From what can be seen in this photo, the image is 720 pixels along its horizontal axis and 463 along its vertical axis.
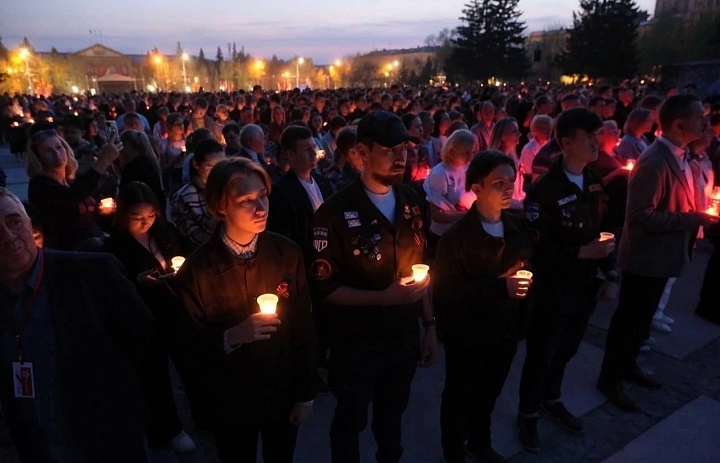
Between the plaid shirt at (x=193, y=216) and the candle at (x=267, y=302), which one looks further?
the plaid shirt at (x=193, y=216)

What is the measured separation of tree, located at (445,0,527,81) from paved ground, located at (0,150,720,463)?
5388 cm

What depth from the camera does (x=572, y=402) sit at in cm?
404

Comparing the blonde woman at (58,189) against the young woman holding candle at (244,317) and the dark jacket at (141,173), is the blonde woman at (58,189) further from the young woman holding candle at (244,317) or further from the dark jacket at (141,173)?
the young woman holding candle at (244,317)

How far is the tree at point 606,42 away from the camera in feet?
152

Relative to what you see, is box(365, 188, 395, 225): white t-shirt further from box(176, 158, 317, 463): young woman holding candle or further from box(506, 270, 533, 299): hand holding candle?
box(506, 270, 533, 299): hand holding candle

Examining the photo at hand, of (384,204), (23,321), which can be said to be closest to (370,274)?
(384,204)

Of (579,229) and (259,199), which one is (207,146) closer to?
(259,199)

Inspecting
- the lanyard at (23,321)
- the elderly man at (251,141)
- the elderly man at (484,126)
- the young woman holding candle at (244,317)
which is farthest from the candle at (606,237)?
the elderly man at (484,126)

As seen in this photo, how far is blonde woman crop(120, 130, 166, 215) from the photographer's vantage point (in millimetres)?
4863

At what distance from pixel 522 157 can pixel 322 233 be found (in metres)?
4.58

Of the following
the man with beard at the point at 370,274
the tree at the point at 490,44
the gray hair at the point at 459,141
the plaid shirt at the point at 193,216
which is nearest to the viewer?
the man with beard at the point at 370,274

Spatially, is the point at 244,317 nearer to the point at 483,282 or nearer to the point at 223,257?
the point at 223,257

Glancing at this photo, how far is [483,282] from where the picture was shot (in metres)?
2.99

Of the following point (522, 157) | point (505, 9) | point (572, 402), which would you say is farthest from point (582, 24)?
point (572, 402)
